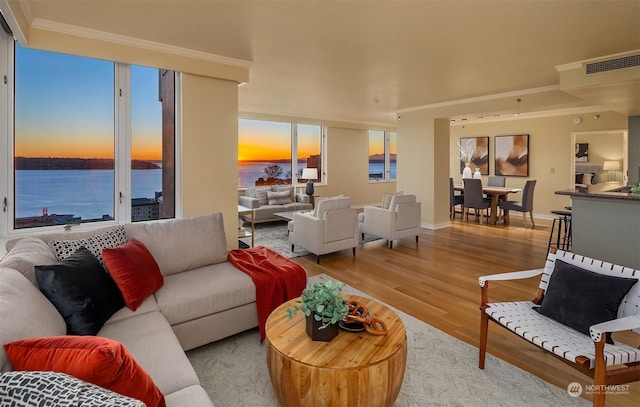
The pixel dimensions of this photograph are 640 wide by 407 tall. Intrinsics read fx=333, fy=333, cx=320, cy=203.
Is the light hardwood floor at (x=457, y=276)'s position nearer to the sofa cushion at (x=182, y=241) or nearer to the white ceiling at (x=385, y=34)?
the sofa cushion at (x=182, y=241)

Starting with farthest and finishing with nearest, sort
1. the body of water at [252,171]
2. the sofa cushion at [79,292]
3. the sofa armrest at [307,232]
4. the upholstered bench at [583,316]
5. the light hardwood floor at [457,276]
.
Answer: the body of water at [252,171] < the sofa armrest at [307,232] < the light hardwood floor at [457,276] < the sofa cushion at [79,292] < the upholstered bench at [583,316]

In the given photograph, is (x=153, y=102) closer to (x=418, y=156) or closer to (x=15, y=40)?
(x=15, y=40)

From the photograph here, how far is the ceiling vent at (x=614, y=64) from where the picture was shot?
366cm

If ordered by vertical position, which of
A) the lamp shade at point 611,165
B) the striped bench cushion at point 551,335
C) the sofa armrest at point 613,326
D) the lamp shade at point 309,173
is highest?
the lamp shade at point 611,165

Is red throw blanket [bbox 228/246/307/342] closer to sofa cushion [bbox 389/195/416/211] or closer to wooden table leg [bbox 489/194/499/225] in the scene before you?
sofa cushion [bbox 389/195/416/211]

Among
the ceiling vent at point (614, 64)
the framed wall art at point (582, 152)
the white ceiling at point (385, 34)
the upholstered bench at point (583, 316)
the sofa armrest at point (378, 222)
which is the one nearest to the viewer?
the upholstered bench at point (583, 316)

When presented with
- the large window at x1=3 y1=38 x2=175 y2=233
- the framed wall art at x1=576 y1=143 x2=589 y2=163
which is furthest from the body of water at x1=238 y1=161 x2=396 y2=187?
the framed wall art at x1=576 y1=143 x2=589 y2=163

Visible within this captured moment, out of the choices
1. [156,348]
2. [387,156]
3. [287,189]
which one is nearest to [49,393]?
[156,348]

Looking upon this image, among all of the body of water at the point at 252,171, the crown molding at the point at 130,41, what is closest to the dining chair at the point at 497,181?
the body of water at the point at 252,171

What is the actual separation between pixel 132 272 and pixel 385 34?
302cm

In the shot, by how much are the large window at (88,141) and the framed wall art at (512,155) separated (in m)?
8.43

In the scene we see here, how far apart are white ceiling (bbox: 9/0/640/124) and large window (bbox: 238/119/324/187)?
117 inches

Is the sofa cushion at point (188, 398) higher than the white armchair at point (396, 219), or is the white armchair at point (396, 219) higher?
the white armchair at point (396, 219)

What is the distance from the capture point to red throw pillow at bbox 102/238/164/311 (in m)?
2.23
